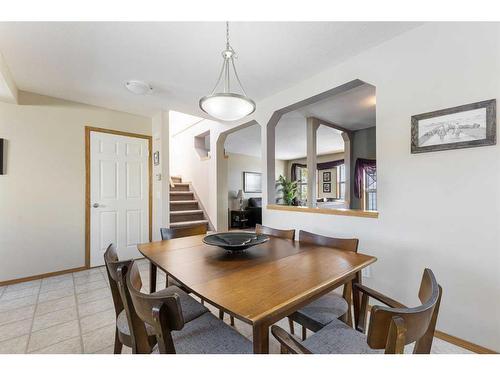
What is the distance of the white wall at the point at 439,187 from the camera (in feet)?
4.95

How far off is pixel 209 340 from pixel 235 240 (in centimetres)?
68

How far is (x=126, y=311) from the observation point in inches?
40.3

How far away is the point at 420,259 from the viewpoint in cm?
180

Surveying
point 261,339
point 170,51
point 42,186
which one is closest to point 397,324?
point 261,339

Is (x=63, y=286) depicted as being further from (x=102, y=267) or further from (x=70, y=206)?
(x=70, y=206)

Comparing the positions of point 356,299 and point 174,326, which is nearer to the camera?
point 174,326

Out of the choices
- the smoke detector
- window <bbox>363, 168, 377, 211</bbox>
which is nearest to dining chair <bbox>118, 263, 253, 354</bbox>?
the smoke detector

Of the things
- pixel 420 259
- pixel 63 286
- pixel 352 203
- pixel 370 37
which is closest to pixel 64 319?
pixel 63 286

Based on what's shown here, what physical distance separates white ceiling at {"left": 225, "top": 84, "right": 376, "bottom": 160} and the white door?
2.30 meters

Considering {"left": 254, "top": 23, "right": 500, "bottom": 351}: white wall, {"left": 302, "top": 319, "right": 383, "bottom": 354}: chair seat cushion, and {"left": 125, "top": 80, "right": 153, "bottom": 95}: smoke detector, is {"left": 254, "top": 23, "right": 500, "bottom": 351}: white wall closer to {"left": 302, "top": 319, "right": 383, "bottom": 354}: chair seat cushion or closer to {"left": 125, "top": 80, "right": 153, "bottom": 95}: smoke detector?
{"left": 302, "top": 319, "right": 383, "bottom": 354}: chair seat cushion

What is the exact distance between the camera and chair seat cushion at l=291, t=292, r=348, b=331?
1290mm

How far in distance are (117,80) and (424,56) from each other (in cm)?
292

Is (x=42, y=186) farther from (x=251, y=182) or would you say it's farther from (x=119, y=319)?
(x=251, y=182)

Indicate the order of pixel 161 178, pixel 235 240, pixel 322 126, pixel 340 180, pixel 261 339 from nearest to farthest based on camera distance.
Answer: pixel 261 339
pixel 235 240
pixel 161 178
pixel 322 126
pixel 340 180
